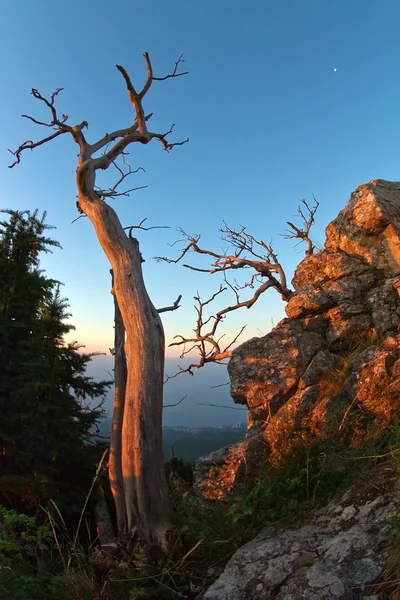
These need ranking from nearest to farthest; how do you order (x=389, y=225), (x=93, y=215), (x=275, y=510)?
(x=275, y=510) → (x=93, y=215) → (x=389, y=225)

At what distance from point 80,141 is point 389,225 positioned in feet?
20.6

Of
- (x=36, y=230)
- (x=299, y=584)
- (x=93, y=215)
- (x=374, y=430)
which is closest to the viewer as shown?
(x=299, y=584)

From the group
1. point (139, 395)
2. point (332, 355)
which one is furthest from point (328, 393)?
point (139, 395)

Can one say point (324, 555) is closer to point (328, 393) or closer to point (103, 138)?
point (328, 393)

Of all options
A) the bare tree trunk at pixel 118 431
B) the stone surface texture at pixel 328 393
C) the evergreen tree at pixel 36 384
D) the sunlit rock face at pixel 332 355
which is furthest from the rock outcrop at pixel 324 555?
the evergreen tree at pixel 36 384

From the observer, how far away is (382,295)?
7.15 m

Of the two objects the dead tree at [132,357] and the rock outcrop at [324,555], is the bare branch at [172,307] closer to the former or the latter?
the dead tree at [132,357]

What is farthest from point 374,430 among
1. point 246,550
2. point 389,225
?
point 389,225

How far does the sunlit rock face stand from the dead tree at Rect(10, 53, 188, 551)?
105cm

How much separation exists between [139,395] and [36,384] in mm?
3540

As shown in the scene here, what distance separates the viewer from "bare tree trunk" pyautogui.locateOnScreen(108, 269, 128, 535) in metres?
5.50

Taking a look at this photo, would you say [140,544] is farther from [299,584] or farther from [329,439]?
[329,439]

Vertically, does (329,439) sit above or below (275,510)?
above

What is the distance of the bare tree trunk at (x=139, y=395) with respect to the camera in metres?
5.07
